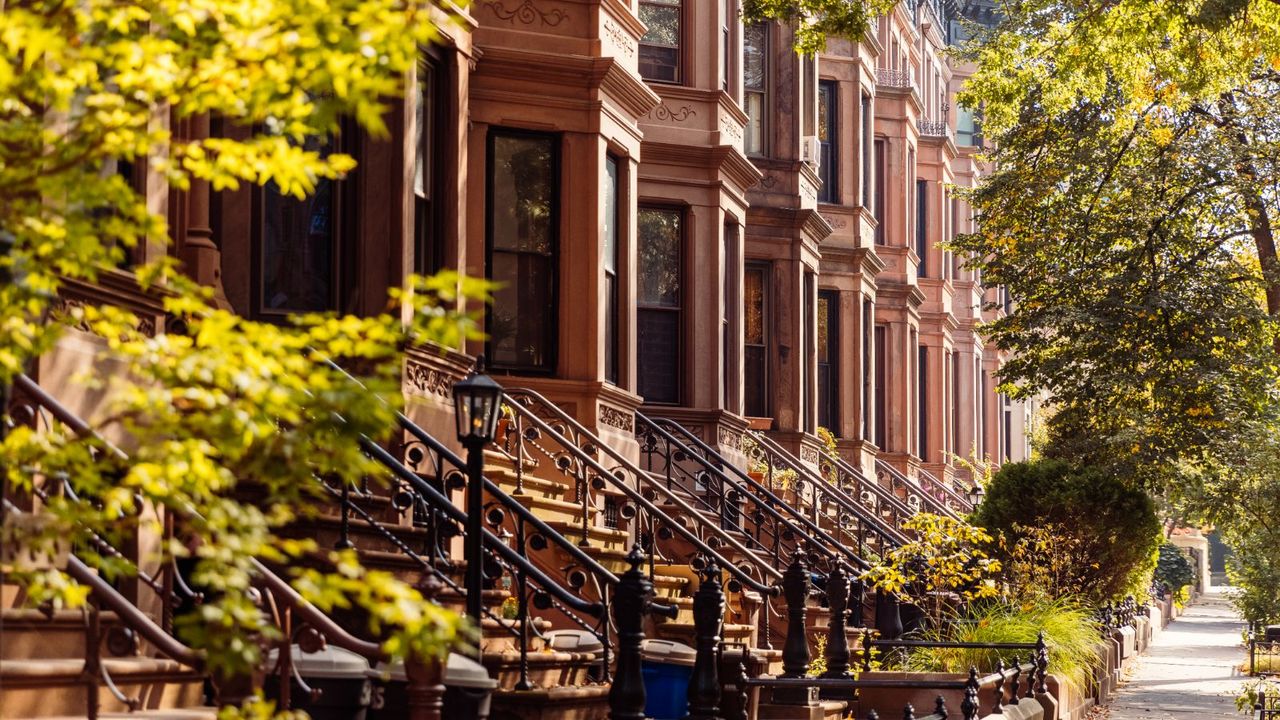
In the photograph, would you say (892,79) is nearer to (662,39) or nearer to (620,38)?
(662,39)

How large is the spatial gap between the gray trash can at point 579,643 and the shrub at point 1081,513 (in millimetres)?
13378

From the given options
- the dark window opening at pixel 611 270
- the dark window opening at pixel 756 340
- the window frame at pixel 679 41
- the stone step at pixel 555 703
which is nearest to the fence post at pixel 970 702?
the stone step at pixel 555 703

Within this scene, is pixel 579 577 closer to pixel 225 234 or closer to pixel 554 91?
pixel 225 234

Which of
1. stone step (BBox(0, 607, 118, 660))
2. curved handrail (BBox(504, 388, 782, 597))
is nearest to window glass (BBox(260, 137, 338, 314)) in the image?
curved handrail (BBox(504, 388, 782, 597))

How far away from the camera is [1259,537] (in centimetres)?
3012

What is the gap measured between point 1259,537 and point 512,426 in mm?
19133

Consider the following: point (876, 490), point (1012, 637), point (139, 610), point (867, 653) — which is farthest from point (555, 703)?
point (876, 490)

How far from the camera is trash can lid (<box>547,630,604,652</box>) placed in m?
11.5

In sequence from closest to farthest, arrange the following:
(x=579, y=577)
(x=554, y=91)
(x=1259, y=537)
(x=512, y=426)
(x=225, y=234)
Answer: (x=579, y=577) → (x=225, y=234) → (x=512, y=426) → (x=554, y=91) → (x=1259, y=537)

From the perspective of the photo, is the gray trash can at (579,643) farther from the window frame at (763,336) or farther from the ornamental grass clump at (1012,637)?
the window frame at (763,336)

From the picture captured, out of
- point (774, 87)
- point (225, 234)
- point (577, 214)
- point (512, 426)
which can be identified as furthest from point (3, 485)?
point (774, 87)

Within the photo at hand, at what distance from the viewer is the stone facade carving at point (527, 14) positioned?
17281mm

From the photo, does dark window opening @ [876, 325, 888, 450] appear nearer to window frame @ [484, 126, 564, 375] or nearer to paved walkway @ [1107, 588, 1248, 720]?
paved walkway @ [1107, 588, 1248, 720]

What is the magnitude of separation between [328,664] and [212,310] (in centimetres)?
385
